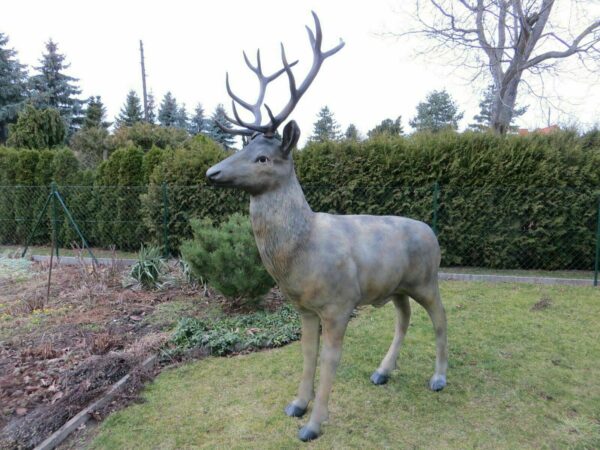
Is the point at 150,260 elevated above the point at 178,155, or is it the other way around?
the point at 178,155

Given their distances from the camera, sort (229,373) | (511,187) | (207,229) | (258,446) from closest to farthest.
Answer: (258,446) < (229,373) < (207,229) < (511,187)

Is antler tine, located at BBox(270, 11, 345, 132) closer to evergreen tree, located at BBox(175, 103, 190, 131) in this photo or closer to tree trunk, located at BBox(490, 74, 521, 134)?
tree trunk, located at BBox(490, 74, 521, 134)

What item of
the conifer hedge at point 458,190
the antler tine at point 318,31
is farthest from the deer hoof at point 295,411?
the conifer hedge at point 458,190

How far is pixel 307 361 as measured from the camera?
294 centimetres

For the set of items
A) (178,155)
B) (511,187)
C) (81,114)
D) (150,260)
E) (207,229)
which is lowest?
(150,260)

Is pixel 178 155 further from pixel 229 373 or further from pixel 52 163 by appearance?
pixel 229 373

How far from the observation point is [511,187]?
8.02m

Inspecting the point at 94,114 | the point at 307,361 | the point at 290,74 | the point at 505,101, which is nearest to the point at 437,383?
the point at 307,361

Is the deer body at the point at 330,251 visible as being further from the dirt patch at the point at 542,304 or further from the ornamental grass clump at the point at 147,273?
the ornamental grass clump at the point at 147,273

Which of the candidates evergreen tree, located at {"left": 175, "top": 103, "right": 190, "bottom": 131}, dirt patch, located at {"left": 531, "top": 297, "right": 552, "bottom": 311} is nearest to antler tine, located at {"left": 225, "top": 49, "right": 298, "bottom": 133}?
dirt patch, located at {"left": 531, "top": 297, "right": 552, "bottom": 311}

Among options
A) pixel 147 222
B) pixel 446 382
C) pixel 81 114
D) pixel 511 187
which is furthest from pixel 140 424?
pixel 81 114

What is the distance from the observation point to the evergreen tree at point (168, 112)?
4128 centimetres

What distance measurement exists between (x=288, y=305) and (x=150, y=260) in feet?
8.79

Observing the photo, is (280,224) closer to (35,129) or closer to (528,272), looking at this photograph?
(528,272)
